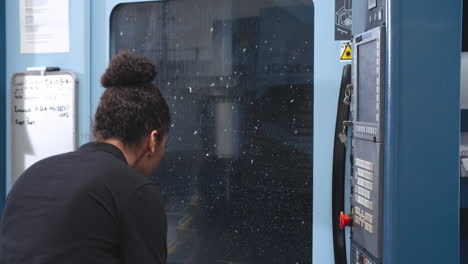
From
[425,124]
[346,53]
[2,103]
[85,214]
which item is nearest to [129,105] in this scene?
[85,214]

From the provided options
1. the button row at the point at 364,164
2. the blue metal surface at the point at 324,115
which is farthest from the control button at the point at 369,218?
the blue metal surface at the point at 324,115

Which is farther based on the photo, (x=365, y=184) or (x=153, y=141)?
(x=153, y=141)

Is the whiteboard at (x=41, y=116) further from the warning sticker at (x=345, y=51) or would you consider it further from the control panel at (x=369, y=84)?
the control panel at (x=369, y=84)

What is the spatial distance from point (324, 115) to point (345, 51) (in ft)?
0.80

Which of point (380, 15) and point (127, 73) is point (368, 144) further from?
point (127, 73)

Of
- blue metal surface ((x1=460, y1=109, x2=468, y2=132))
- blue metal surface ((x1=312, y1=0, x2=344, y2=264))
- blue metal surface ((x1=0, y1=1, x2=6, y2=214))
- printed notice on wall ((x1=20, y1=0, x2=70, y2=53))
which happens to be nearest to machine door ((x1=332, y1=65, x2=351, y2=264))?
blue metal surface ((x1=312, y1=0, x2=344, y2=264))

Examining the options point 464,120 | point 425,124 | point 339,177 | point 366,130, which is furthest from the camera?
point 339,177

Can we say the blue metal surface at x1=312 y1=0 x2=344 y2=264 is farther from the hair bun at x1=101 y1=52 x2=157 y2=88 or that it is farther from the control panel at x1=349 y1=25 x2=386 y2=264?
the hair bun at x1=101 y1=52 x2=157 y2=88

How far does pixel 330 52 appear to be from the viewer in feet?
5.60

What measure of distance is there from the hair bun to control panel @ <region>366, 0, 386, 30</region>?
2.02ft

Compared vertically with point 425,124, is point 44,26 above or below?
above

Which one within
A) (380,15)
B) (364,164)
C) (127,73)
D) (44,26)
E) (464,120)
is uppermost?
(44,26)

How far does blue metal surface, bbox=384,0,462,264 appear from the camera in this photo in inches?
38.4

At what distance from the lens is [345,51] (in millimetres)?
1685
